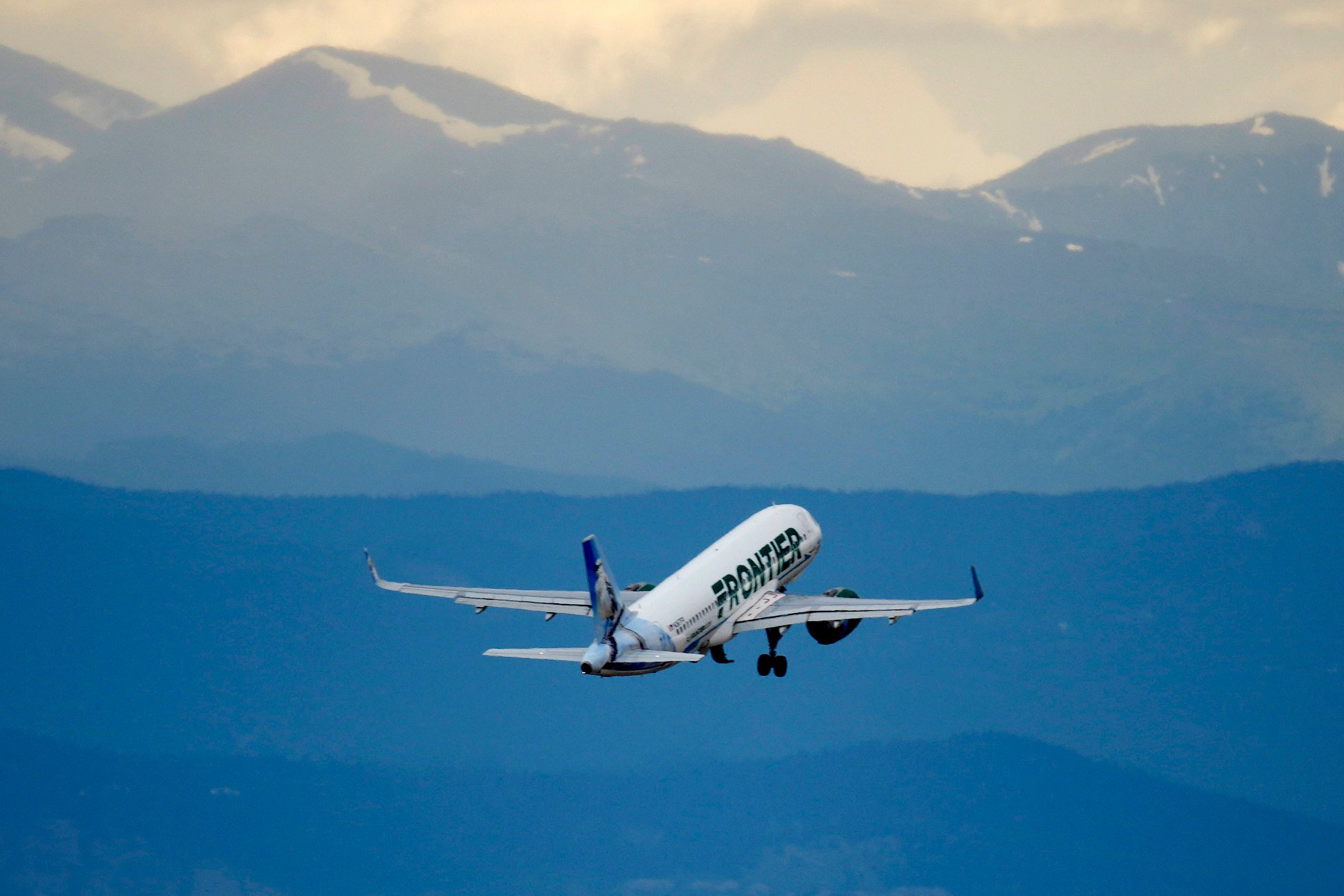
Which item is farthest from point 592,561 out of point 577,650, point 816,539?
point 816,539

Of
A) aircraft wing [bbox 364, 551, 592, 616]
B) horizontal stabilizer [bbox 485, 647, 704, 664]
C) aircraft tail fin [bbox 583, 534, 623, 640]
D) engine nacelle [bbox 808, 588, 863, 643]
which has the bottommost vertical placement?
horizontal stabilizer [bbox 485, 647, 704, 664]

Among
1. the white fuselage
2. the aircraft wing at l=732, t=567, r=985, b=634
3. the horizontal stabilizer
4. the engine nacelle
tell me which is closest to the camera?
the horizontal stabilizer

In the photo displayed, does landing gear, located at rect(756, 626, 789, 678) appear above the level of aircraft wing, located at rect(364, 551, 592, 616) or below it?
below

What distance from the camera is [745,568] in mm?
83250

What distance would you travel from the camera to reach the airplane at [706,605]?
236ft

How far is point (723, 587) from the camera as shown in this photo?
80.4m

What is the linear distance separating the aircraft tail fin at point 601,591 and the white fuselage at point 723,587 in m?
1.33

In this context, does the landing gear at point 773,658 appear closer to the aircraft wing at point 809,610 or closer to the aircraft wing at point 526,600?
the aircraft wing at point 809,610

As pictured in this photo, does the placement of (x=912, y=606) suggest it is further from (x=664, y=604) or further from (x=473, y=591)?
(x=473, y=591)

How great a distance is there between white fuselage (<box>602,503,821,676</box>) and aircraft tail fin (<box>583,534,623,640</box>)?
1.33 metres

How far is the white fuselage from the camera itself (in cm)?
7550

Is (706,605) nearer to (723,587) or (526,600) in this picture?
(723,587)

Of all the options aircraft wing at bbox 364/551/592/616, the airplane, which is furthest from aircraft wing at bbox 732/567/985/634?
aircraft wing at bbox 364/551/592/616

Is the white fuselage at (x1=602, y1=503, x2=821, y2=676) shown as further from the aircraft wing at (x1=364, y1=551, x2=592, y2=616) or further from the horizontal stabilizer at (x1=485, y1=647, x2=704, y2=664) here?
the aircraft wing at (x1=364, y1=551, x2=592, y2=616)
